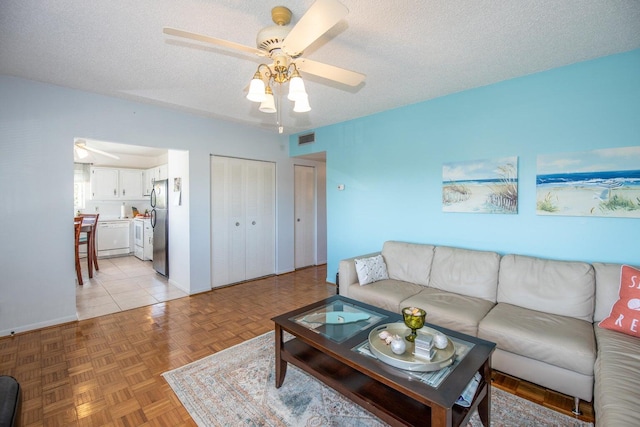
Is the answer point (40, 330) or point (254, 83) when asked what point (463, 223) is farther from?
point (40, 330)

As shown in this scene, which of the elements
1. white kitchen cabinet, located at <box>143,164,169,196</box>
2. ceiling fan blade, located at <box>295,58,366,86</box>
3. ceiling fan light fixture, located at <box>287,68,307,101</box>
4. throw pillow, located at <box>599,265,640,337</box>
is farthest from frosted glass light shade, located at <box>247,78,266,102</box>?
white kitchen cabinet, located at <box>143,164,169,196</box>

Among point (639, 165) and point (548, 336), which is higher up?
point (639, 165)

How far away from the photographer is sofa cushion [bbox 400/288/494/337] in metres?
2.12

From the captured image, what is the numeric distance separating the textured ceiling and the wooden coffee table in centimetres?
201

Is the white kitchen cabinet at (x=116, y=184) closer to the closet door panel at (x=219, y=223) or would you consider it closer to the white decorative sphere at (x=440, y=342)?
the closet door panel at (x=219, y=223)

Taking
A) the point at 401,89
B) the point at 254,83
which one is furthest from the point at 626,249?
the point at 254,83

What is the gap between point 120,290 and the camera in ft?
12.9

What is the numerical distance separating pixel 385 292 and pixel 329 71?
1.98m

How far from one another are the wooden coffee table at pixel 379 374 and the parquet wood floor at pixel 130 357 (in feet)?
2.21

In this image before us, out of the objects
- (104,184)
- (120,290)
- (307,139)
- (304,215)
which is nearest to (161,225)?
(120,290)

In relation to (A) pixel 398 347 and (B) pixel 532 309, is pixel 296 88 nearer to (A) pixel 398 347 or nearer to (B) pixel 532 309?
(A) pixel 398 347

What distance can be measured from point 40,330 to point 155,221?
2.27 metres

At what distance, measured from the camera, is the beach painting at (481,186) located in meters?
2.63

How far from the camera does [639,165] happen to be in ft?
6.79
